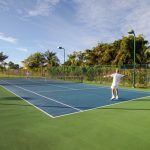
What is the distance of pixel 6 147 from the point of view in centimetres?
504

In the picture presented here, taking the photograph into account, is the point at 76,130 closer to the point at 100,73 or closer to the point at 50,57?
the point at 100,73

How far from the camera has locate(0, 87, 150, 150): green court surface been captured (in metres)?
5.23

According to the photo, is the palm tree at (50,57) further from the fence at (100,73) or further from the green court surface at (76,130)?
the green court surface at (76,130)

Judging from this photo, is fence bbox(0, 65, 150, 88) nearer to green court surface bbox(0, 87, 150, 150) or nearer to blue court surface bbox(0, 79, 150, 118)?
blue court surface bbox(0, 79, 150, 118)

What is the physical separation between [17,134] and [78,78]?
26.4 metres

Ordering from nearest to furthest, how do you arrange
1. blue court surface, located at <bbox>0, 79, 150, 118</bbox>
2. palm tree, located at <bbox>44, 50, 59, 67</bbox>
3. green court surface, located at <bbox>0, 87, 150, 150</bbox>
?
green court surface, located at <bbox>0, 87, 150, 150</bbox> < blue court surface, located at <bbox>0, 79, 150, 118</bbox> < palm tree, located at <bbox>44, 50, 59, 67</bbox>

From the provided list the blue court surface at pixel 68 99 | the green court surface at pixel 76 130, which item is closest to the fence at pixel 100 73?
the blue court surface at pixel 68 99

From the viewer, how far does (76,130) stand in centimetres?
640

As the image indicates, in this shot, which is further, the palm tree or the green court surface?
the palm tree

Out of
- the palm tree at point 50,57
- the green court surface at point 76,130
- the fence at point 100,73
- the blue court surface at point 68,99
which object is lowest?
the green court surface at point 76,130

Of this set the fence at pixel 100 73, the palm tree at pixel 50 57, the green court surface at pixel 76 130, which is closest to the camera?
the green court surface at pixel 76 130

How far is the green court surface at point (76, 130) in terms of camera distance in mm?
5230

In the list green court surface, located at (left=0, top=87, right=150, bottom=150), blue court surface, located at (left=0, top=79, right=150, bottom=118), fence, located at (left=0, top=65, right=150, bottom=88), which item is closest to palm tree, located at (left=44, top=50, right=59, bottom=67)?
fence, located at (left=0, top=65, right=150, bottom=88)

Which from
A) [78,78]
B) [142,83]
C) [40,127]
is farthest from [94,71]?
[40,127]
